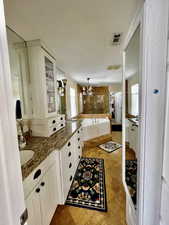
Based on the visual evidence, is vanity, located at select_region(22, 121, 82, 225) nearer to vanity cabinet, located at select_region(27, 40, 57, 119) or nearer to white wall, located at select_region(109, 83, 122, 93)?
vanity cabinet, located at select_region(27, 40, 57, 119)

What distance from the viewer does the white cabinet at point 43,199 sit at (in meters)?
0.94

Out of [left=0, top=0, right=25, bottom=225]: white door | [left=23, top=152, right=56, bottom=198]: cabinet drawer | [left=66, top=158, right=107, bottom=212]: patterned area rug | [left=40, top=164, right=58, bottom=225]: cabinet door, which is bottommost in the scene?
[left=66, top=158, right=107, bottom=212]: patterned area rug

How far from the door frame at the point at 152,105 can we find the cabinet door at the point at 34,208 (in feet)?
2.77

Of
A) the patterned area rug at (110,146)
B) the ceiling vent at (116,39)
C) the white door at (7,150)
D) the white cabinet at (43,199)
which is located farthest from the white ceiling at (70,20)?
the patterned area rug at (110,146)

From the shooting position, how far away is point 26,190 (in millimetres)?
873

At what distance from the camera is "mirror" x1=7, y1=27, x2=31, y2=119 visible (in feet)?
4.82

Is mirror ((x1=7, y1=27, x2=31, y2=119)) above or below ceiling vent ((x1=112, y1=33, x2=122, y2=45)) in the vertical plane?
below

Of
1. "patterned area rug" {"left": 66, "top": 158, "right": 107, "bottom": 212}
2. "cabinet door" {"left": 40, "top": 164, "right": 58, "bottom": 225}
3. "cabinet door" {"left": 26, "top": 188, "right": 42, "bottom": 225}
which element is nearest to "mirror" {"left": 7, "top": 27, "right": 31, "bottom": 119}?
"cabinet door" {"left": 40, "top": 164, "right": 58, "bottom": 225}

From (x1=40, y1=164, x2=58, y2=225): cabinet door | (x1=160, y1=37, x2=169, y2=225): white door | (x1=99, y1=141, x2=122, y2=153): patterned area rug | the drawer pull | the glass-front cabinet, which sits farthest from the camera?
(x1=99, y1=141, x2=122, y2=153): patterned area rug

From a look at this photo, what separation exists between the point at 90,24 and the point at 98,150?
2.98 meters

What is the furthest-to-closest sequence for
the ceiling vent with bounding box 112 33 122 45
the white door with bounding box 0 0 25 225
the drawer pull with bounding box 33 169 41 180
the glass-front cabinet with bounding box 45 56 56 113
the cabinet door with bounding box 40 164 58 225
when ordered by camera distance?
the glass-front cabinet with bounding box 45 56 56 113 < the ceiling vent with bounding box 112 33 122 45 < the cabinet door with bounding box 40 164 58 225 < the drawer pull with bounding box 33 169 41 180 < the white door with bounding box 0 0 25 225

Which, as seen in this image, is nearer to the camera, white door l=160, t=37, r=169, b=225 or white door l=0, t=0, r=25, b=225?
white door l=0, t=0, r=25, b=225

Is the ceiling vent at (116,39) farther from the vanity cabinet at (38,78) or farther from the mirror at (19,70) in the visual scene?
the mirror at (19,70)

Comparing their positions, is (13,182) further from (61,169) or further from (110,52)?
(110,52)
